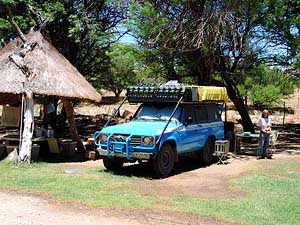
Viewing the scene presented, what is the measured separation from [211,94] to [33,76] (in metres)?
5.49

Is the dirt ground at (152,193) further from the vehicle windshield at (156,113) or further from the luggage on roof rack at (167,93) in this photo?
the luggage on roof rack at (167,93)

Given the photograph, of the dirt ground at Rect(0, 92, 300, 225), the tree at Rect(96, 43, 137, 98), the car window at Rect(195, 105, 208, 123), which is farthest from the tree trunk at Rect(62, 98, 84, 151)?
the car window at Rect(195, 105, 208, 123)

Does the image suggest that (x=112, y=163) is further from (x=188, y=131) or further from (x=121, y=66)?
(x=121, y=66)

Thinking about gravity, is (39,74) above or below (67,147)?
above

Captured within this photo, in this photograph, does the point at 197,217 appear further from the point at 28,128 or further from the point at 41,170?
the point at 28,128

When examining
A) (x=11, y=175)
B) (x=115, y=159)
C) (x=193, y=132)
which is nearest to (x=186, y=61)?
(x=193, y=132)

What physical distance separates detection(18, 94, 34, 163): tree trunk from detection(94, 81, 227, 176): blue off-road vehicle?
7.85ft

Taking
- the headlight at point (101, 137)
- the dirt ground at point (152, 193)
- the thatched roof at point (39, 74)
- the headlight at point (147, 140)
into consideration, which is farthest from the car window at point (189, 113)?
the thatched roof at point (39, 74)

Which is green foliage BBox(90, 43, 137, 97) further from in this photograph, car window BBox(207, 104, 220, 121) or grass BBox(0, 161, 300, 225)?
grass BBox(0, 161, 300, 225)

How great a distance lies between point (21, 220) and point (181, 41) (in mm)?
11445

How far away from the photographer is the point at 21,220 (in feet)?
24.2

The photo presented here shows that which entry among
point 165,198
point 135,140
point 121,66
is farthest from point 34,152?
point 121,66

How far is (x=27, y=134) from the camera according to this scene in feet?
44.6

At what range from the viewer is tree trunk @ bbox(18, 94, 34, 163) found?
531 inches
